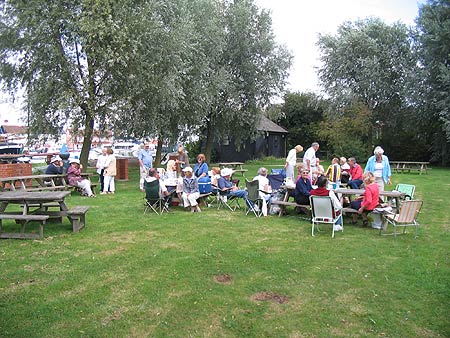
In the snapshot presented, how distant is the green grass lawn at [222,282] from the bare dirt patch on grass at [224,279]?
0.03m

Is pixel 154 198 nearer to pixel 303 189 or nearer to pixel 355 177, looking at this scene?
pixel 303 189

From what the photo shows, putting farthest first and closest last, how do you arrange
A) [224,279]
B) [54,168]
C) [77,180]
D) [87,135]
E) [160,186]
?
1. [87,135]
2. [77,180]
3. [54,168]
4. [160,186]
5. [224,279]

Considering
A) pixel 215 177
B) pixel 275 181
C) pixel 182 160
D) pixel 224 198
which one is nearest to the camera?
pixel 224 198

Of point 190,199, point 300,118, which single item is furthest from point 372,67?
point 190,199

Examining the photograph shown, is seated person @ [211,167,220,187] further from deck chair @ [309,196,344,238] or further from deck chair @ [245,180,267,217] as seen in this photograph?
deck chair @ [309,196,344,238]

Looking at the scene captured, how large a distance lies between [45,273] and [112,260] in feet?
3.02

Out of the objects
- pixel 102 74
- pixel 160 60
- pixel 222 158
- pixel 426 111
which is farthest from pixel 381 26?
pixel 102 74

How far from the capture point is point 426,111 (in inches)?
1091

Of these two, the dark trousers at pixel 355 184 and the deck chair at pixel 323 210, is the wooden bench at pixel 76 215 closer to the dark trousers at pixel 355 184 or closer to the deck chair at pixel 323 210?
the deck chair at pixel 323 210

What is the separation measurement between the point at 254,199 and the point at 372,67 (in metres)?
22.9

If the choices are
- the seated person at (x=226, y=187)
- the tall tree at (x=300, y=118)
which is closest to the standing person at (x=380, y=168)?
the seated person at (x=226, y=187)

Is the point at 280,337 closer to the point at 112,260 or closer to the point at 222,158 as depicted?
the point at 112,260

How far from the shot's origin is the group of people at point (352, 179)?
7910 mm

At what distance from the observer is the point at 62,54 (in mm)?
14922
